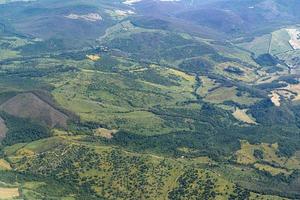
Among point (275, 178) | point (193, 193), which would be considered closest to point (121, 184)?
point (193, 193)

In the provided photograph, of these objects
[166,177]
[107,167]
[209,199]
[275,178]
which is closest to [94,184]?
[107,167]

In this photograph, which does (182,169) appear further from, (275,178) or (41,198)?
(41,198)

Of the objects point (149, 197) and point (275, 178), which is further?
point (275, 178)

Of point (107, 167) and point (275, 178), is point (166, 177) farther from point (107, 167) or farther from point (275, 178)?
point (275, 178)

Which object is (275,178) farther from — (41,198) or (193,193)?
(41,198)

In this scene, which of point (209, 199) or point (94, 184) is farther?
point (94, 184)
